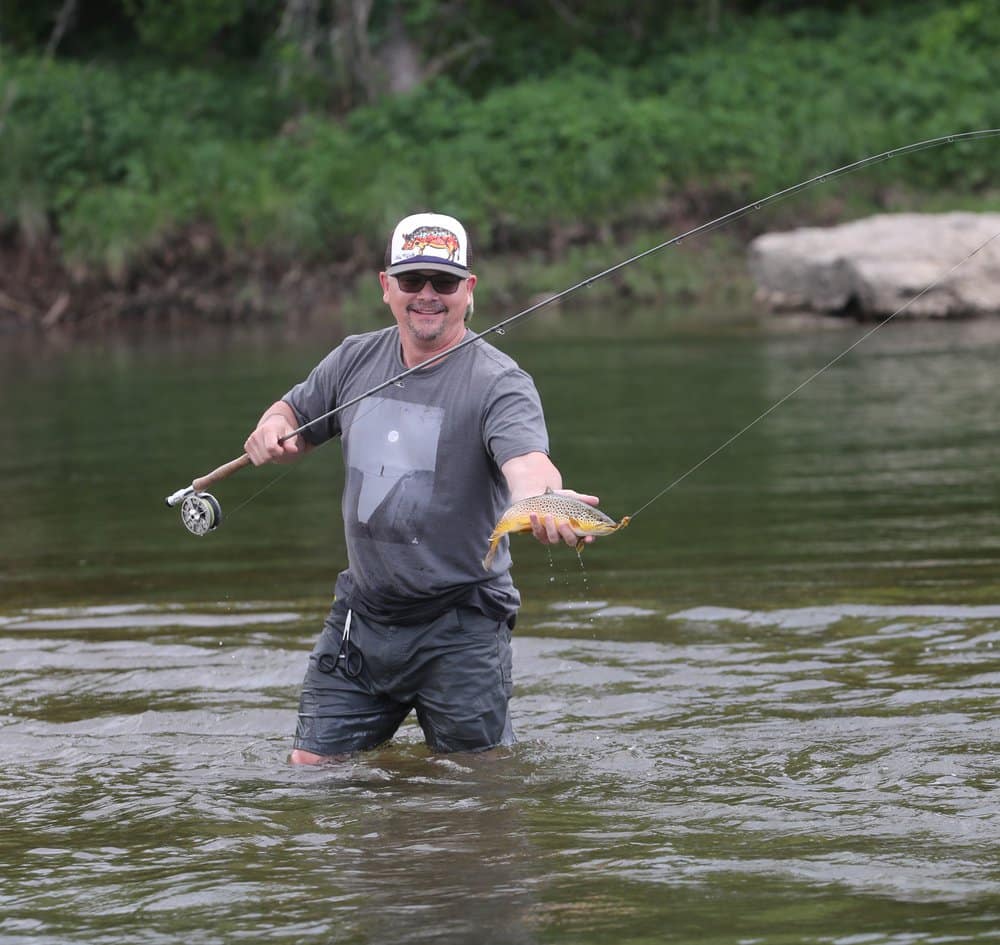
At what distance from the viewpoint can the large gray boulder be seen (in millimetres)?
20359

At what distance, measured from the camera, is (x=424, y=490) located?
5.45m

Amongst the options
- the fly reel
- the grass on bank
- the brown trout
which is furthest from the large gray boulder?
the brown trout

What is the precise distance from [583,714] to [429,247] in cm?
225

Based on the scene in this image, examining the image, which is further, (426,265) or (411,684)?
(411,684)

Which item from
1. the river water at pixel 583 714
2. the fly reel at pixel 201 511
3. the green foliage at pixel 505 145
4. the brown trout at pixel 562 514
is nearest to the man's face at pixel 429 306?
the brown trout at pixel 562 514

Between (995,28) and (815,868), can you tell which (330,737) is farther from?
(995,28)

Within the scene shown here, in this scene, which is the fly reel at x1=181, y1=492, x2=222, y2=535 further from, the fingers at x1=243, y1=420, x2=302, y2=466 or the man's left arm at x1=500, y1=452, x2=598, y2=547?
the man's left arm at x1=500, y1=452, x2=598, y2=547

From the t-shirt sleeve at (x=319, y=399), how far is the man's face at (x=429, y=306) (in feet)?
1.15

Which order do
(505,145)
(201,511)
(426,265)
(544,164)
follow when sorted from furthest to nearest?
(505,145) → (544,164) → (201,511) → (426,265)

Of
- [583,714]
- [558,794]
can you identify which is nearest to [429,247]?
[558,794]

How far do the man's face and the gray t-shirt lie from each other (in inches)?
3.2

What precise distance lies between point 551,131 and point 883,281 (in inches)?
336

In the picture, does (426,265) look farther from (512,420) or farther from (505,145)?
(505,145)

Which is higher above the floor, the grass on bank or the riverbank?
the grass on bank
